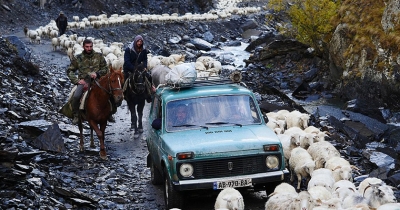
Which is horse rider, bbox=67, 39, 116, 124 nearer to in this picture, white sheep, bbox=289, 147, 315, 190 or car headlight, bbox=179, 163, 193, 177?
white sheep, bbox=289, 147, 315, 190

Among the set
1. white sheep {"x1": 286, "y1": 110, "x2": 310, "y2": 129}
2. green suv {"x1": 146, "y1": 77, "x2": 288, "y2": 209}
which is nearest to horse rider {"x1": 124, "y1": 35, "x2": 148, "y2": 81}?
white sheep {"x1": 286, "y1": 110, "x2": 310, "y2": 129}

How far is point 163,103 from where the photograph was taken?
→ 10.3m

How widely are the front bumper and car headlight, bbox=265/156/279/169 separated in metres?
0.11

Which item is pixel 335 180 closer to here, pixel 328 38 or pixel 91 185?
pixel 91 185

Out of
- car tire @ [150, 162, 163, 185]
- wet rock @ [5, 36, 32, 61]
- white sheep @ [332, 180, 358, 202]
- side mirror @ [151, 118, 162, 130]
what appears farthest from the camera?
wet rock @ [5, 36, 32, 61]

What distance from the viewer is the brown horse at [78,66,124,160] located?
512 inches

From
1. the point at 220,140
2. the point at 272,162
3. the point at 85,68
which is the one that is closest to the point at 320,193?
the point at 272,162

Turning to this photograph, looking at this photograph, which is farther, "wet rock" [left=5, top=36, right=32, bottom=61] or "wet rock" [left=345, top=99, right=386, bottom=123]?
"wet rock" [left=5, top=36, right=32, bottom=61]

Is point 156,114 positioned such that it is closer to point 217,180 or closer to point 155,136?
point 155,136

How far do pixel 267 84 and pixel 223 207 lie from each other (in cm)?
1707

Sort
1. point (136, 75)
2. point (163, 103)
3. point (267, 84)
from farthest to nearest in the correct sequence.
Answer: point (267, 84), point (136, 75), point (163, 103)

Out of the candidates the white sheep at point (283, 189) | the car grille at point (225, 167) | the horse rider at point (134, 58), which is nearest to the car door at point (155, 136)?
the car grille at point (225, 167)

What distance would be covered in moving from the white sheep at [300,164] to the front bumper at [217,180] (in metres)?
1.45

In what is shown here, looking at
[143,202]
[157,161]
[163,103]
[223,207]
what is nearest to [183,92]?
[163,103]
